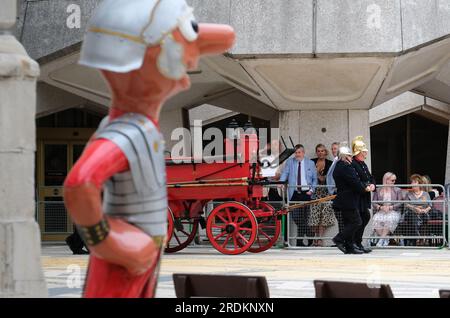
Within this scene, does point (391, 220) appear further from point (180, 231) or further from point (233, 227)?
point (180, 231)

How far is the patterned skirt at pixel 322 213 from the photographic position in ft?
66.4

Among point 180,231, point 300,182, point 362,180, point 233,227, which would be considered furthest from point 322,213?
point 180,231

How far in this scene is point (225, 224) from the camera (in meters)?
18.4

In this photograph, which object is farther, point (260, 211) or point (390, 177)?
point (390, 177)

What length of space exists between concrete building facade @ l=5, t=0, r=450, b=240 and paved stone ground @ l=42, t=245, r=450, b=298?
3650mm

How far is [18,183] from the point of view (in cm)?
866

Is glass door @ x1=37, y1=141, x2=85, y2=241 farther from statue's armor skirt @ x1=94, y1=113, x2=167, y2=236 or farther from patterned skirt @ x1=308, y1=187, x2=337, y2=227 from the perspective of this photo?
statue's armor skirt @ x1=94, y1=113, x2=167, y2=236

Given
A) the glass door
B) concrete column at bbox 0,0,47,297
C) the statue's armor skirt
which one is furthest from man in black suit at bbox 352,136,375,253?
the statue's armor skirt

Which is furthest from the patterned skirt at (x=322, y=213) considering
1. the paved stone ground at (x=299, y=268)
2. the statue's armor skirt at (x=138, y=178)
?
the statue's armor skirt at (x=138, y=178)
